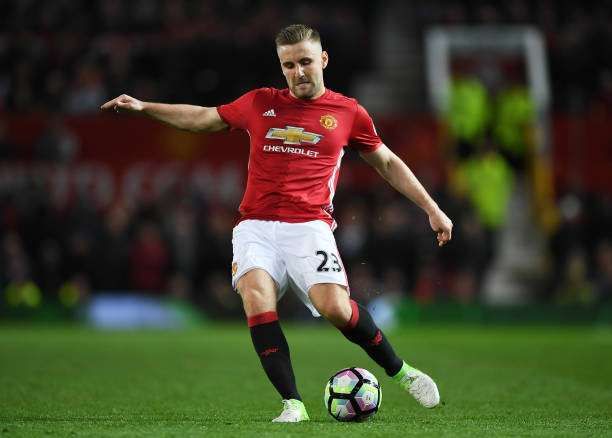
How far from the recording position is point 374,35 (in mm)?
26344

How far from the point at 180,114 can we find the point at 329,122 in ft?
3.12

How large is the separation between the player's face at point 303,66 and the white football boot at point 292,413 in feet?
6.37

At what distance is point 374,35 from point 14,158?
8620 millimetres

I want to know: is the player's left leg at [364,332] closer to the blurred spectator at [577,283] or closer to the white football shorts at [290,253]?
the white football shorts at [290,253]

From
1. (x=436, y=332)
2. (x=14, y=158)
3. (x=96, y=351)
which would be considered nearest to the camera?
(x=96, y=351)

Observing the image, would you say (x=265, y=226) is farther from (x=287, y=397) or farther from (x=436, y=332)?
(x=436, y=332)

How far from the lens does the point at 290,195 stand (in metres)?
7.88

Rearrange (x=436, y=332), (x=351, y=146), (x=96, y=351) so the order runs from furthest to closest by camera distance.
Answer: (x=436, y=332)
(x=96, y=351)
(x=351, y=146)

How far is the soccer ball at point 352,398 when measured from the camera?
7.75m

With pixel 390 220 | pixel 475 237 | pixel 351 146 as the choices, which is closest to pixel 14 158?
pixel 390 220

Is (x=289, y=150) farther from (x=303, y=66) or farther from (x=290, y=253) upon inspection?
(x=290, y=253)

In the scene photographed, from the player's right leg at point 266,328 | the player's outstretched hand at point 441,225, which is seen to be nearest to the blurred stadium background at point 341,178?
Answer: the player's outstretched hand at point 441,225

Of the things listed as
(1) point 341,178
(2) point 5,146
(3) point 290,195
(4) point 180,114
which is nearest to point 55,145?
(2) point 5,146

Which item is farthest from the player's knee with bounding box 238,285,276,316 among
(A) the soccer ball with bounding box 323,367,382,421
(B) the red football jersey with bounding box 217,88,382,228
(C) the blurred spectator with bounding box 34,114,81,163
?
(C) the blurred spectator with bounding box 34,114,81,163
